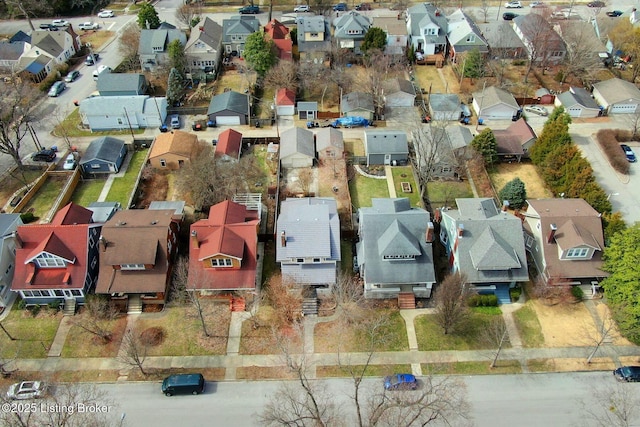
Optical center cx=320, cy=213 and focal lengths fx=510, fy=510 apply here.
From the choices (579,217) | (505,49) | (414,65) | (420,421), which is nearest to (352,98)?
(414,65)

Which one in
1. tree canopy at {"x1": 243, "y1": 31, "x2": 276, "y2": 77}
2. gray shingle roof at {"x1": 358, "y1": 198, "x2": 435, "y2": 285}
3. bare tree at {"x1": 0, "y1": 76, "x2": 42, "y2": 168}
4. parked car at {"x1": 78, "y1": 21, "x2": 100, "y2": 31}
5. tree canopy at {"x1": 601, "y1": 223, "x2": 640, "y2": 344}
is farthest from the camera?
parked car at {"x1": 78, "y1": 21, "x2": 100, "y2": 31}

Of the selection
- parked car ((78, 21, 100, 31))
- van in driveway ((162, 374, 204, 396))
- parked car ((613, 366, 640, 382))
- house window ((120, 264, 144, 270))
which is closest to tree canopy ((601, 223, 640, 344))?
parked car ((613, 366, 640, 382))

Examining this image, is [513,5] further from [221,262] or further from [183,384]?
[183,384]

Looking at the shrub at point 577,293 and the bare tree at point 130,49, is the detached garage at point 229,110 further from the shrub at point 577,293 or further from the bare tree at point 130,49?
the shrub at point 577,293

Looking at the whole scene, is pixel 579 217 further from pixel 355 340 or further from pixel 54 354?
pixel 54 354

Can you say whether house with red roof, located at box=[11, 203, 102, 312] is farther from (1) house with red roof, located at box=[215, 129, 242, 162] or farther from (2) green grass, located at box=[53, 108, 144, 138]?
(2) green grass, located at box=[53, 108, 144, 138]

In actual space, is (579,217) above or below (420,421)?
above

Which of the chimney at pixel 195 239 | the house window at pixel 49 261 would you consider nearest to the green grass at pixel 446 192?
the chimney at pixel 195 239
